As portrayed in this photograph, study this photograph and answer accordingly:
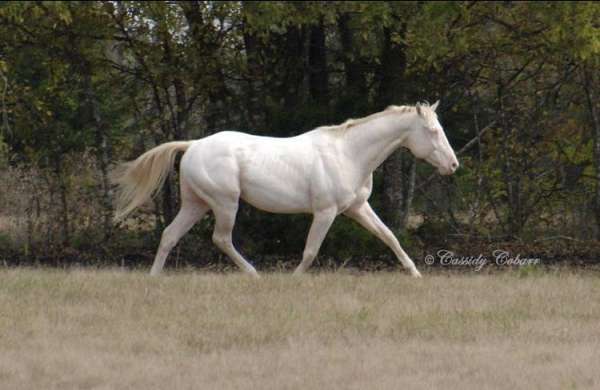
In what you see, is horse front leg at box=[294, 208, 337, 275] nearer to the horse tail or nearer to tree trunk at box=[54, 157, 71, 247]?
the horse tail

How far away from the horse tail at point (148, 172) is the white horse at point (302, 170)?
1 centimetres

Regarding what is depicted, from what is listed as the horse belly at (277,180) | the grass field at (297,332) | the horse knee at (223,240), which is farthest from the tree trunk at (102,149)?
the horse belly at (277,180)

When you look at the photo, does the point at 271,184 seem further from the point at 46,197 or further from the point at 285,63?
the point at 46,197

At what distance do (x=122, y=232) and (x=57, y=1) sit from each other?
30.1 feet

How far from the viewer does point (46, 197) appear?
17.6 meters

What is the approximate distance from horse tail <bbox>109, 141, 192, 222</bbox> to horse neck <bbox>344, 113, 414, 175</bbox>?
1.85 meters

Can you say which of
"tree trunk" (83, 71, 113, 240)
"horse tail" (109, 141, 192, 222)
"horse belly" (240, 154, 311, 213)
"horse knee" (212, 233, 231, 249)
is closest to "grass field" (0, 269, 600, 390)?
"horse knee" (212, 233, 231, 249)

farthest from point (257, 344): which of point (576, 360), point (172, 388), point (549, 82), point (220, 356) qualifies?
point (549, 82)

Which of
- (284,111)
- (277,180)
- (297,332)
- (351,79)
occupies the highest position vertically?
(351,79)

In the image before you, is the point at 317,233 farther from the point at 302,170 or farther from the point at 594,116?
the point at 594,116

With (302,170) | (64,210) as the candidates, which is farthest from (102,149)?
(302,170)

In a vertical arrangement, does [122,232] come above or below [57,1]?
below

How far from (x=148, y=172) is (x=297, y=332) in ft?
14.9

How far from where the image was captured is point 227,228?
13.5 metres
